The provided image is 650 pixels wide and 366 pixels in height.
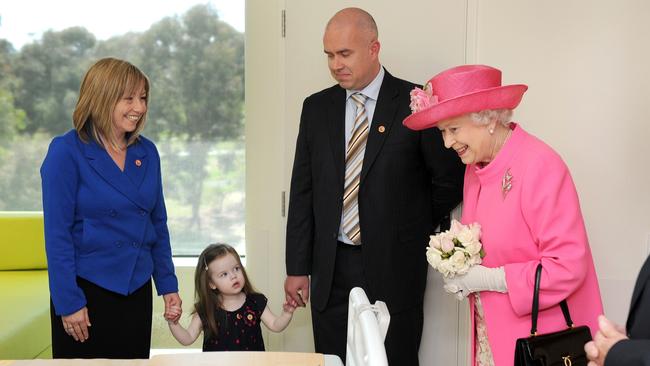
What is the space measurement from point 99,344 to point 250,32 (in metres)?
1.64

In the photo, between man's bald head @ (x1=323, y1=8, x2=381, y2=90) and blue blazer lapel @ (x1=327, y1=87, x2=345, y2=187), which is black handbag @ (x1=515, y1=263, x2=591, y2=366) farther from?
man's bald head @ (x1=323, y1=8, x2=381, y2=90)

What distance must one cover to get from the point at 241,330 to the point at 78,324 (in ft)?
2.13

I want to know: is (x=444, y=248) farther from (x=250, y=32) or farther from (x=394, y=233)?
(x=250, y=32)

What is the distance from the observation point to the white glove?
2.31 meters

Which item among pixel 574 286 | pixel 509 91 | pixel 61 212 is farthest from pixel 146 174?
pixel 574 286

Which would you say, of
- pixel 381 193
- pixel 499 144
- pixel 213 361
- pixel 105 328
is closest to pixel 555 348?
pixel 499 144

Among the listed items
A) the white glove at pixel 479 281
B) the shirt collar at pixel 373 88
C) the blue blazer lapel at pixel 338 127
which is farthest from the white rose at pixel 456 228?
the shirt collar at pixel 373 88

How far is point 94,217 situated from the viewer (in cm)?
268

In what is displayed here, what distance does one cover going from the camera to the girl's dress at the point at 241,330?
3.01 meters

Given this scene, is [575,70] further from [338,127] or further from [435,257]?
[435,257]

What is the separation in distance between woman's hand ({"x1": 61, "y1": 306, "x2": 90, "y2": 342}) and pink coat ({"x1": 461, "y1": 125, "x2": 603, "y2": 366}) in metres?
1.31

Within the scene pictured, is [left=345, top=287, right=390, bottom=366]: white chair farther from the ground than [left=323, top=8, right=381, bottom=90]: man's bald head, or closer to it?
closer to it

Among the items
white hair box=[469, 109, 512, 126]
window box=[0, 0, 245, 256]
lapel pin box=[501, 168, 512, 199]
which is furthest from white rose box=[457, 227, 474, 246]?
window box=[0, 0, 245, 256]

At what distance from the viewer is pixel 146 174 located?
2822mm
